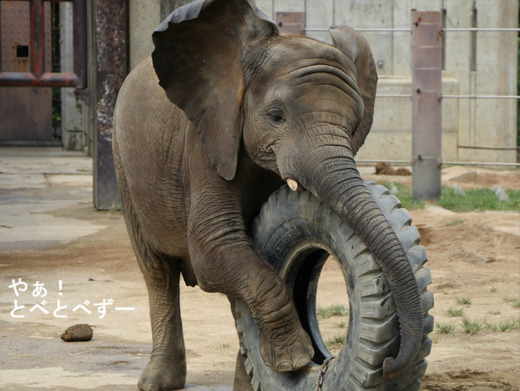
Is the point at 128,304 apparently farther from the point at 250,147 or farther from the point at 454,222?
the point at 454,222

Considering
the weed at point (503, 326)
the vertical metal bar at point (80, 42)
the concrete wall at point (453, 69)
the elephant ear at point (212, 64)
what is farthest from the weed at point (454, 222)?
the concrete wall at point (453, 69)

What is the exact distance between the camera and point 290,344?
414 centimetres

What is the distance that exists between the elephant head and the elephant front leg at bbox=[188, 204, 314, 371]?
8.3 inches

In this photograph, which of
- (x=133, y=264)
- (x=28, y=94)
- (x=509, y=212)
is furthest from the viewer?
(x=28, y=94)

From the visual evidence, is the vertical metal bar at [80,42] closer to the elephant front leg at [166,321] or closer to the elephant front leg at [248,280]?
the elephant front leg at [166,321]

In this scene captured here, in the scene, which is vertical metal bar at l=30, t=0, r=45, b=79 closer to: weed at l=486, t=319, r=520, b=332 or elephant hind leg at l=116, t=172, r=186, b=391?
elephant hind leg at l=116, t=172, r=186, b=391

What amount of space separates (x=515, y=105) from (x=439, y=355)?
1272cm

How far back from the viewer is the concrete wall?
1762 cm

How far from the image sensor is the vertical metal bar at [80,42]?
12523mm

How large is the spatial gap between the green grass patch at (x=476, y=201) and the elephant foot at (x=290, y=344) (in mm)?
7556

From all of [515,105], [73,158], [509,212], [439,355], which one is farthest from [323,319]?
[73,158]

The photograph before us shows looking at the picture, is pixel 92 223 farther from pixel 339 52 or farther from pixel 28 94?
pixel 28 94

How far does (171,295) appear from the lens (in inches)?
209

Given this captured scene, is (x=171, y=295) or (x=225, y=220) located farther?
(x=171, y=295)
